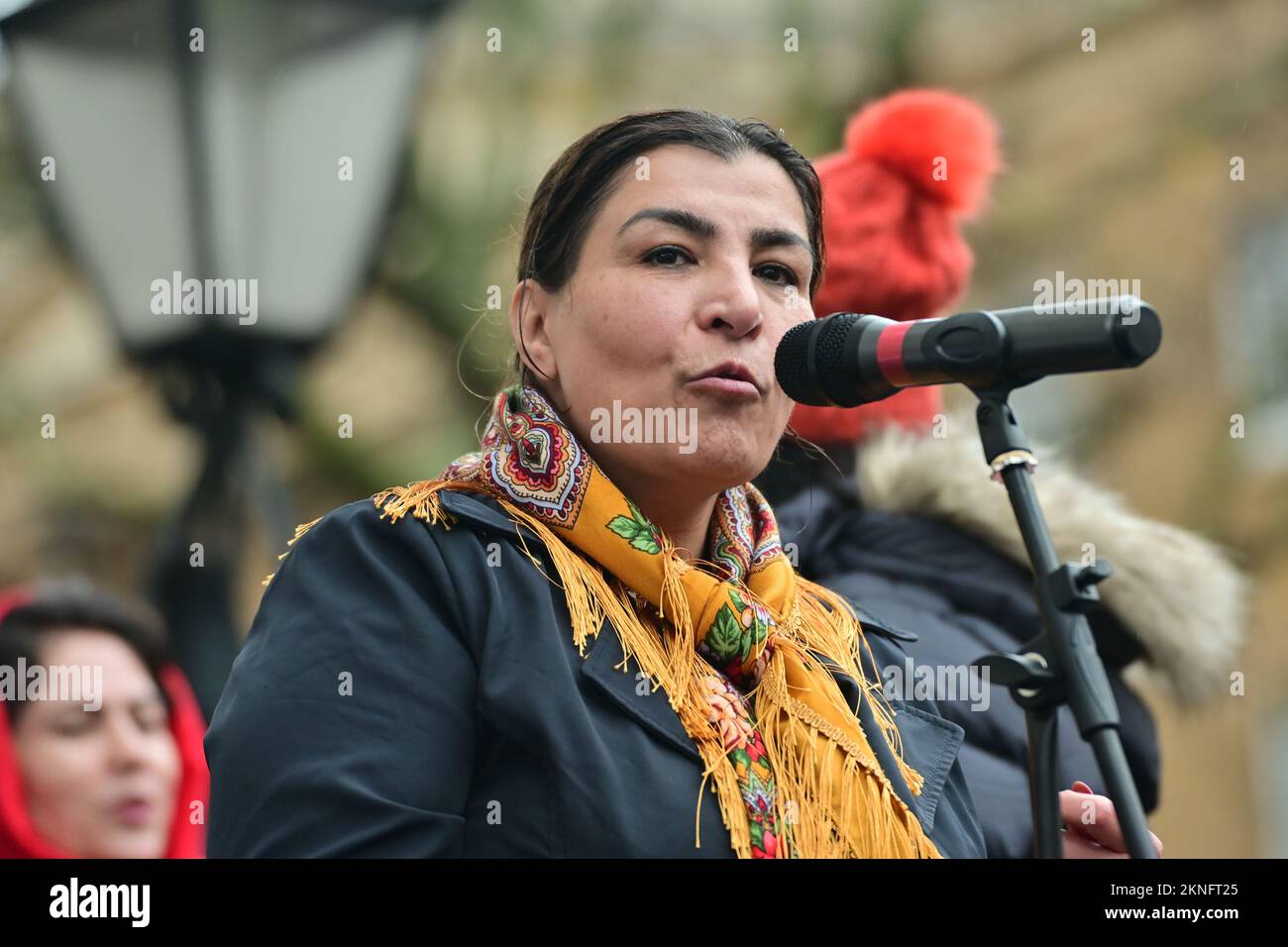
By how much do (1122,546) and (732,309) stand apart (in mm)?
1422

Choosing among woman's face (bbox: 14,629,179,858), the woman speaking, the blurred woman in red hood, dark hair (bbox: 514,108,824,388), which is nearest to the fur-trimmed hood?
the woman speaking

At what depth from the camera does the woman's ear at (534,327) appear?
8.50 feet

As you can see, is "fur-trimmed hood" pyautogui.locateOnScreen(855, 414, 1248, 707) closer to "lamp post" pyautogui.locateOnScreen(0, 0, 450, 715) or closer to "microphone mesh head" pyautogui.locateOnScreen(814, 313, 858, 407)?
"lamp post" pyautogui.locateOnScreen(0, 0, 450, 715)

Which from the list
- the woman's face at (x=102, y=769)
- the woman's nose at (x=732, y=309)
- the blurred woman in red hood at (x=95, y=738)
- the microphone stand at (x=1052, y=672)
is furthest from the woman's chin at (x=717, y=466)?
the woman's face at (x=102, y=769)

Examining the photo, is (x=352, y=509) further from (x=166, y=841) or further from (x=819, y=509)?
(x=166, y=841)

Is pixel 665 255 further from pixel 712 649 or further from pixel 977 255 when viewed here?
pixel 977 255

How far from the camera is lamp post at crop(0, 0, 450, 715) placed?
3.43m

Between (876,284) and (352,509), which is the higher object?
(876,284)

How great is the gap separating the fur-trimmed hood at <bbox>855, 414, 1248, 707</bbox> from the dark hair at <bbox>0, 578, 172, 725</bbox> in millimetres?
1624

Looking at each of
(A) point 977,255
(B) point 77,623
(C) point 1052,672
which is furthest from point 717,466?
(A) point 977,255

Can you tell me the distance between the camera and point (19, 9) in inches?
140

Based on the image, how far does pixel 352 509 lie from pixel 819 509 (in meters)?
1.48
